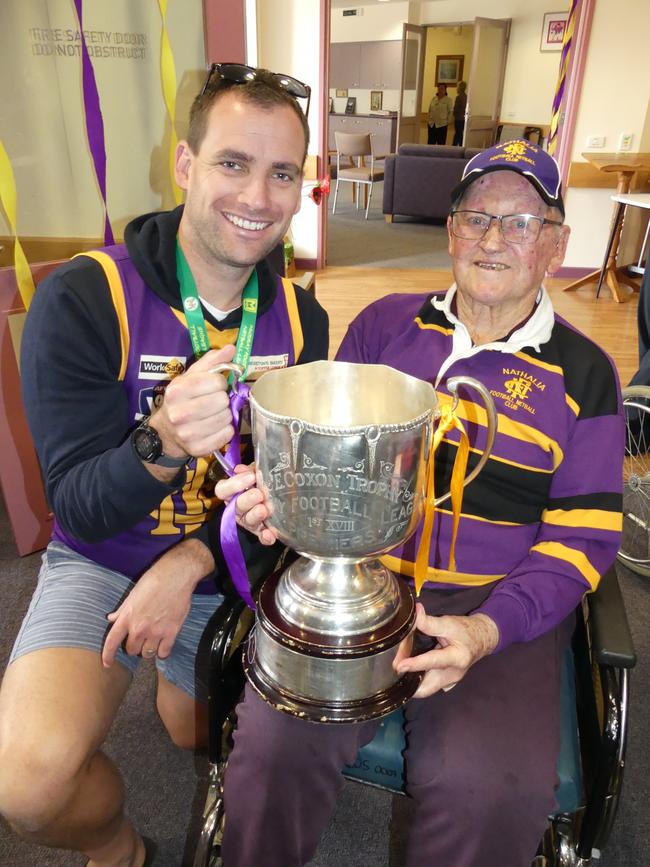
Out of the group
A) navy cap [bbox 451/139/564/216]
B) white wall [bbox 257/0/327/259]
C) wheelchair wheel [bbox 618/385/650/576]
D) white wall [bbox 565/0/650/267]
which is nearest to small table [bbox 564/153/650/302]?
white wall [bbox 565/0/650/267]

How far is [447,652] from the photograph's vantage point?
38.3 inches

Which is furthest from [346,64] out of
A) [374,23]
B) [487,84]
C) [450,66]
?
[487,84]

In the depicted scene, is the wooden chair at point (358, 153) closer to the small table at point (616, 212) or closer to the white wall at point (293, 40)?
the white wall at point (293, 40)

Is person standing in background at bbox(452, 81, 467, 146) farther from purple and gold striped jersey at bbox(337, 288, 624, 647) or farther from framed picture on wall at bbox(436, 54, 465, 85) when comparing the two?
purple and gold striped jersey at bbox(337, 288, 624, 647)

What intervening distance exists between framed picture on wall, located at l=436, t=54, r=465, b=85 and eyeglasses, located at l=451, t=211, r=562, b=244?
14370 millimetres

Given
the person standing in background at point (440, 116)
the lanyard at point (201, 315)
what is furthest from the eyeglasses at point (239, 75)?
the person standing in background at point (440, 116)

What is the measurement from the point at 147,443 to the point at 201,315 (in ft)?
1.11

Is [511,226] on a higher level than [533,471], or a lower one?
higher

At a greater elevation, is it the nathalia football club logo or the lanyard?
the lanyard

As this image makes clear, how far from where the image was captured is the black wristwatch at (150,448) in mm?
995

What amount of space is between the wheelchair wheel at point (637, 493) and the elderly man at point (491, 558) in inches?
43.0

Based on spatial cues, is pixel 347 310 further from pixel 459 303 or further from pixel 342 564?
pixel 342 564

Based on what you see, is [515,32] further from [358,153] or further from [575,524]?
[575,524]

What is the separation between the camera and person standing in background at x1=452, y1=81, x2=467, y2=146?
1202cm
